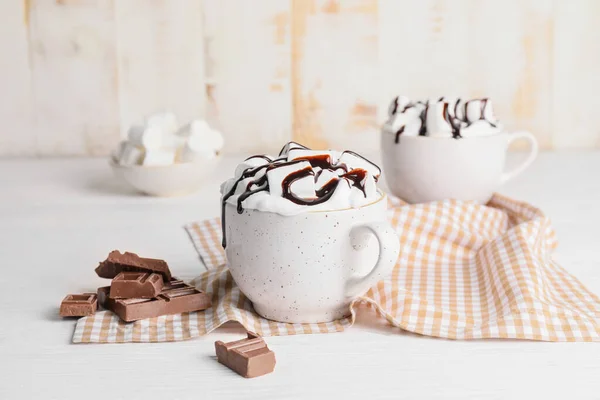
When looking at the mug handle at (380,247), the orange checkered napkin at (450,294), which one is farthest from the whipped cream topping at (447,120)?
the mug handle at (380,247)

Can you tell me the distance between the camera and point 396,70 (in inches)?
77.9

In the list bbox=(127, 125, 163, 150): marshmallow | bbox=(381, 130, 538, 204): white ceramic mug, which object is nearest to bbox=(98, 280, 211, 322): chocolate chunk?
bbox=(381, 130, 538, 204): white ceramic mug

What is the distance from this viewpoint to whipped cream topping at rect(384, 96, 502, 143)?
1.29 meters

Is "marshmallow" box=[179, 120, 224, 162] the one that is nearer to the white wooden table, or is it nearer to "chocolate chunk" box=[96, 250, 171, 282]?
the white wooden table

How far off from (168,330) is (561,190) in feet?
3.04

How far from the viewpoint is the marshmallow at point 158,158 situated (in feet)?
4.86

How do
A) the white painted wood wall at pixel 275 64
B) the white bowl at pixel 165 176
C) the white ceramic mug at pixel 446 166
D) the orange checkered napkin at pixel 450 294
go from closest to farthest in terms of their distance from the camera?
1. the orange checkered napkin at pixel 450 294
2. the white ceramic mug at pixel 446 166
3. the white bowl at pixel 165 176
4. the white painted wood wall at pixel 275 64

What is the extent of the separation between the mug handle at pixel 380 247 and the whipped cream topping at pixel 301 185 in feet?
0.09

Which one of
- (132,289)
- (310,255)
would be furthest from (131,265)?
(310,255)

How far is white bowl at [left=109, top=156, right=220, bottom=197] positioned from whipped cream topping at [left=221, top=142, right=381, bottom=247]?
62 centimetres

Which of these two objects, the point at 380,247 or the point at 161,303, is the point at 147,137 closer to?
the point at 161,303

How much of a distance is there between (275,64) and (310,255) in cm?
120

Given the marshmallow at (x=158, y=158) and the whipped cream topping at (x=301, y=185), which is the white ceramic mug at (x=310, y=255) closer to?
the whipped cream topping at (x=301, y=185)

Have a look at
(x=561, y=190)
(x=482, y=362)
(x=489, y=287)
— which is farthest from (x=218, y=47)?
(x=482, y=362)
